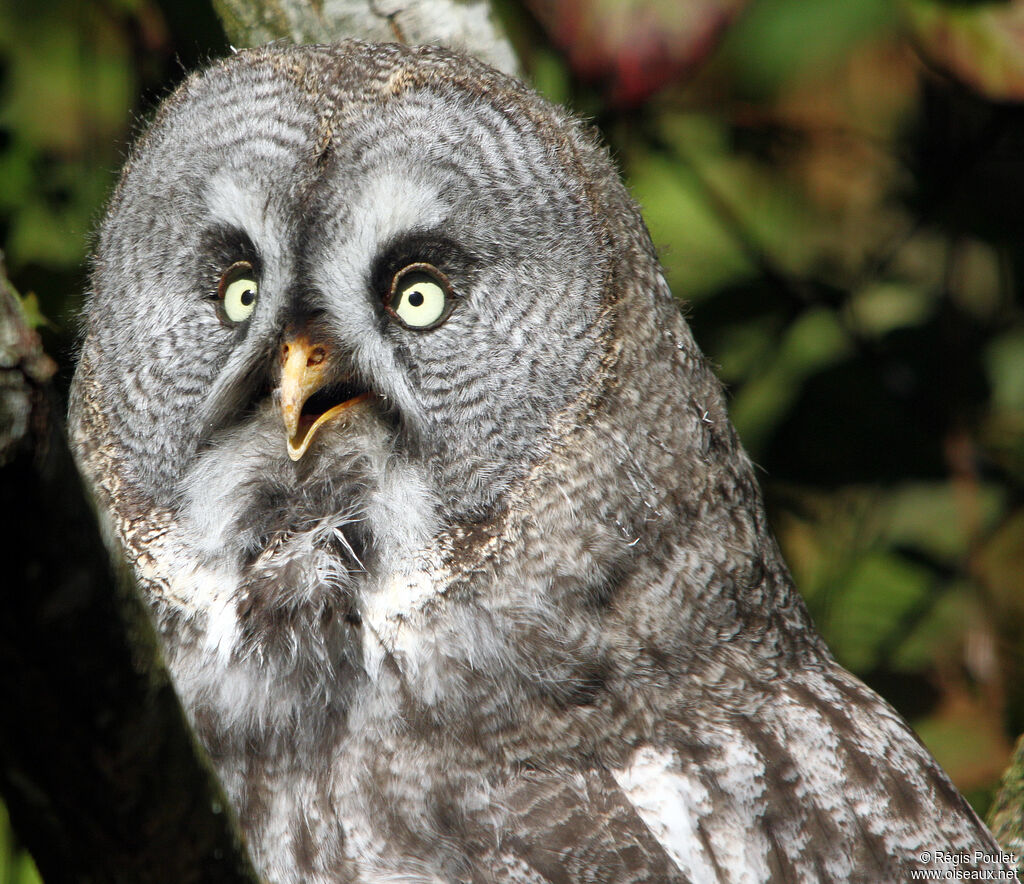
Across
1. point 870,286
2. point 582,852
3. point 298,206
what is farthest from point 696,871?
point 870,286

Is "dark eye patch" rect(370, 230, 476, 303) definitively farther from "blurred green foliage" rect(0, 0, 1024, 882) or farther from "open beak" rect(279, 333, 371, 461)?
"blurred green foliage" rect(0, 0, 1024, 882)

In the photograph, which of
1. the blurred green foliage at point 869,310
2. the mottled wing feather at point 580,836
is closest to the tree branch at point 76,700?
the mottled wing feather at point 580,836

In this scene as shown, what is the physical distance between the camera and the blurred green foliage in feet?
8.34

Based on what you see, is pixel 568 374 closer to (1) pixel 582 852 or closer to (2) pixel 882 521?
(1) pixel 582 852

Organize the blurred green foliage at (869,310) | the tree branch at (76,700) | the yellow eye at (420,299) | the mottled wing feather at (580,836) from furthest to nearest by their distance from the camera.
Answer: the blurred green foliage at (869,310), the yellow eye at (420,299), the mottled wing feather at (580,836), the tree branch at (76,700)

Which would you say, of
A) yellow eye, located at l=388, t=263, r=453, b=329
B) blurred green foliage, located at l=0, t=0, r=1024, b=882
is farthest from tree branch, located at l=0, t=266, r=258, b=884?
blurred green foliage, located at l=0, t=0, r=1024, b=882

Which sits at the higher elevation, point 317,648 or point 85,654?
point 85,654

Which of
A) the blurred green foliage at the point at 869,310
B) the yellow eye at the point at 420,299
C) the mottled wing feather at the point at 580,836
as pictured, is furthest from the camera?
the blurred green foliage at the point at 869,310

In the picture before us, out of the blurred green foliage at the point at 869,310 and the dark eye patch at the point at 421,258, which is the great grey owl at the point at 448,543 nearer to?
the dark eye patch at the point at 421,258

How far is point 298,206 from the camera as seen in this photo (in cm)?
143

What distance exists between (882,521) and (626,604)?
1388mm

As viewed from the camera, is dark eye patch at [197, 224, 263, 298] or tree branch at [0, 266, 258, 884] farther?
dark eye patch at [197, 224, 263, 298]

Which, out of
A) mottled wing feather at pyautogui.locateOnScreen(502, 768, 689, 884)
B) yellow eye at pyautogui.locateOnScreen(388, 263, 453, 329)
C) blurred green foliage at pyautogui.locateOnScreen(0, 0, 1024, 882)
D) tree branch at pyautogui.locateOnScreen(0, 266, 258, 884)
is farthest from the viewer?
blurred green foliage at pyautogui.locateOnScreen(0, 0, 1024, 882)

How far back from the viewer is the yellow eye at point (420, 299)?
145 centimetres
